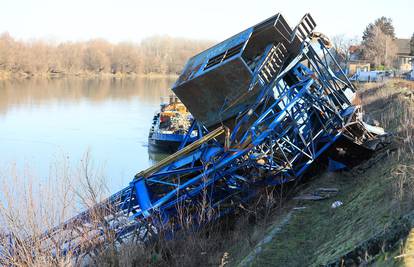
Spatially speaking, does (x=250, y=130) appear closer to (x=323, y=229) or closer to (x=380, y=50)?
(x=323, y=229)

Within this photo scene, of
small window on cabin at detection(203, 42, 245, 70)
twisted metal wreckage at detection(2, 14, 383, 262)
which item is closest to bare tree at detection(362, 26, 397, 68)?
twisted metal wreckage at detection(2, 14, 383, 262)

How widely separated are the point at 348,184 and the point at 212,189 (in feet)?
9.83

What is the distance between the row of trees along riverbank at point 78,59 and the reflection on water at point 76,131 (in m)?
36.2

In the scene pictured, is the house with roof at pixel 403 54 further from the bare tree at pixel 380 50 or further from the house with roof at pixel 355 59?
the house with roof at pixel 355 59

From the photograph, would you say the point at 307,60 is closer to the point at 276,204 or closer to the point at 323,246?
the point at 276,204

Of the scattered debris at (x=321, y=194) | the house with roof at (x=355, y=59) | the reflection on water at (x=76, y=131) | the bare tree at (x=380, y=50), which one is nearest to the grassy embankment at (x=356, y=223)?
the scattered debris at (x=321, y=194)

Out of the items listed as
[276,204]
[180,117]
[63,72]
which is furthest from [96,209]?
[63,72]

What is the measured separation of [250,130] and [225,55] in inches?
80.8

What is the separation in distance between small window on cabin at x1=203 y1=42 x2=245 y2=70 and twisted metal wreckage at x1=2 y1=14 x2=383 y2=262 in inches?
1.3

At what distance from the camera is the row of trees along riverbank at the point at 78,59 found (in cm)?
9075

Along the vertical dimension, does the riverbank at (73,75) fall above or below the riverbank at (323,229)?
above

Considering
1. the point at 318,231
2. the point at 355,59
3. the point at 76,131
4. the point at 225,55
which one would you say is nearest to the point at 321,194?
the point at 318,231

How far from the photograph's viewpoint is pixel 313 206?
9812 mm

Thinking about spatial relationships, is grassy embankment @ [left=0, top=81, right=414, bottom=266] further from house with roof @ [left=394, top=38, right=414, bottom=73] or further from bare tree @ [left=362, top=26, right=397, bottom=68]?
house with roof @ [left=394, top=38, right=414, bottom=73]
